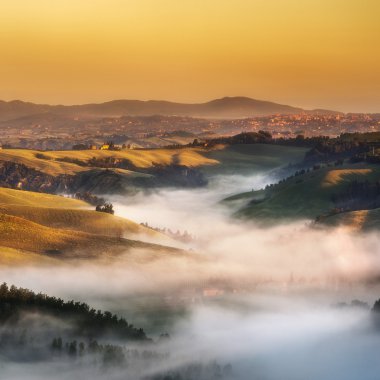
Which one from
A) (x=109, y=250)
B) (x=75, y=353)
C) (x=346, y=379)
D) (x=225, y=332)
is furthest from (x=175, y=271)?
(x=75, y=353)

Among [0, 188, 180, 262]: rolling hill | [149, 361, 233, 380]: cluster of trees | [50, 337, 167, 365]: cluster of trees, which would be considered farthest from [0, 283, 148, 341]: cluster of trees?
[0, 188, 180, 262]: rolling hill

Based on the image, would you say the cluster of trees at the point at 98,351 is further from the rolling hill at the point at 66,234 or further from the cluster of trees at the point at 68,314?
the rolling hill at the point at 66,234

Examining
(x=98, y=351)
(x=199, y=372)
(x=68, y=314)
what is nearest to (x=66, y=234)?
(x=68, y=314)

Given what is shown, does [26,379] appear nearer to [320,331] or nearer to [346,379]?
[346,379]

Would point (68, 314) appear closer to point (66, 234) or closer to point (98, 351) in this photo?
point (98, 351)

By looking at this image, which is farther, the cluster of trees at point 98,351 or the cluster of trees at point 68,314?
the cluster of trees at point 68,314

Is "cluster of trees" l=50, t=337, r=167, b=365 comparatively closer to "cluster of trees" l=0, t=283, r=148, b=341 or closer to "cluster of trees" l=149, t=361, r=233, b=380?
"cluster of trees" l=149, t=361, r=233, b=380

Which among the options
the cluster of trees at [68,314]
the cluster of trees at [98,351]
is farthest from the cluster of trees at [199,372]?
the cluster of trees at [68,314]

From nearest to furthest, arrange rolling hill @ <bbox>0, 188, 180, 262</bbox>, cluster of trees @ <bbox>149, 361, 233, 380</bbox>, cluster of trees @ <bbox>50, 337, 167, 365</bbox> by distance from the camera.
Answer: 1. cluster of trees @ <bbox>50, 337, 167, 365</bbox>
2. cluster of trees @ <bbox>149, 361, 233, 380</bbox>
3. rolling hill @ <bbox>0, 188, 180, 262</bbox>
